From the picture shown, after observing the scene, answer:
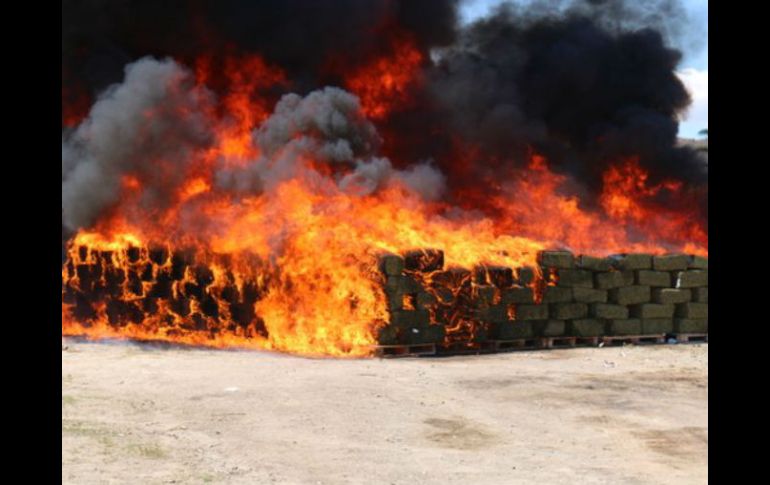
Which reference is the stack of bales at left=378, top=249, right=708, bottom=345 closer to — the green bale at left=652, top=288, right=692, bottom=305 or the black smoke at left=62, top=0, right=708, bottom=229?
the green bale at left=652, top=288, right=692, bottom=305

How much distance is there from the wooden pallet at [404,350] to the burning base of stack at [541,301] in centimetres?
2

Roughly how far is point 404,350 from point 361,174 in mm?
5157

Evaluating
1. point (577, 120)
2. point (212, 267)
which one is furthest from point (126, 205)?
point (577, 120)

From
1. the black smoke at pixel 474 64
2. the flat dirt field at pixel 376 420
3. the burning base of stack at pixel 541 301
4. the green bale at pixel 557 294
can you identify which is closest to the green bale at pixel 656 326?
the burning base of stack at pixel 541 301

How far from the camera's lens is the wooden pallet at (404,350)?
605 inches

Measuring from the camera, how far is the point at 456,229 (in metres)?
18.2

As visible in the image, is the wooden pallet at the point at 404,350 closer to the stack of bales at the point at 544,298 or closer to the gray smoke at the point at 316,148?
the stack of bales at the point at 544,298

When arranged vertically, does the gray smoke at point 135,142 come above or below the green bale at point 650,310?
above

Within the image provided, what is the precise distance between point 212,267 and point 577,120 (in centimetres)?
1497

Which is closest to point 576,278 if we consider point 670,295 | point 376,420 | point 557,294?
point 557,294

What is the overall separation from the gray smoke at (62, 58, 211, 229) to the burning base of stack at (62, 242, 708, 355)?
1865mm

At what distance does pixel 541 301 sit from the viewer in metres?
17.3

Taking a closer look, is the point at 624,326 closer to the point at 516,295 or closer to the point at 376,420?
the point at 516,295
